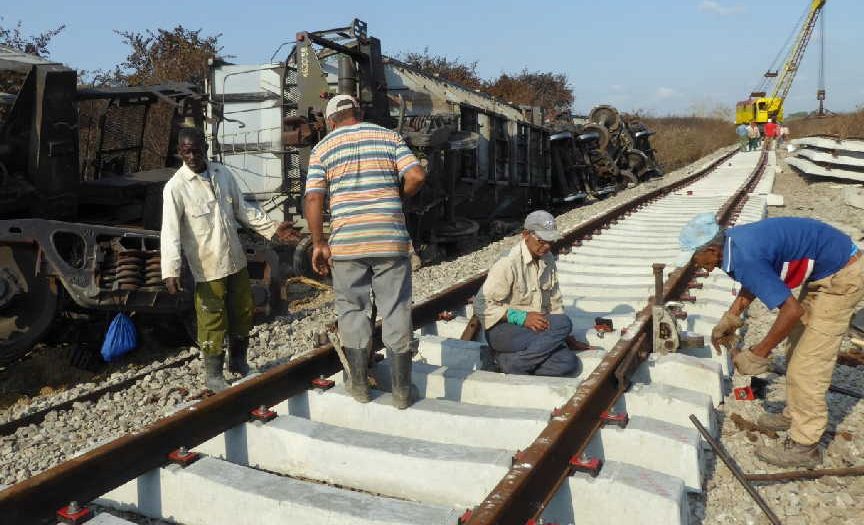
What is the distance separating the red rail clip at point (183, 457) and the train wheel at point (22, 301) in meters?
2.88

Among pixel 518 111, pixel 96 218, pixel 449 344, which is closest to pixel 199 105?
pixel 96 218

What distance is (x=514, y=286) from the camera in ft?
14.0

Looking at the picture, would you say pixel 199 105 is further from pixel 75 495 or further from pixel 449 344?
pixel 75 495

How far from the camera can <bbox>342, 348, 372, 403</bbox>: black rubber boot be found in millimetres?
3537

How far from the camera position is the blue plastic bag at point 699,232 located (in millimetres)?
3317

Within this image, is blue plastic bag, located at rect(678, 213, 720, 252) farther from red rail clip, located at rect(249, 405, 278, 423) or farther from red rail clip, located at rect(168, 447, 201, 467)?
red rail clip, located at rect(168, 447, 201, 467)

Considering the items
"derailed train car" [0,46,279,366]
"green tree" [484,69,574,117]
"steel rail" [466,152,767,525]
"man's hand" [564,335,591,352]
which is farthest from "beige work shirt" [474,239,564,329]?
"green tree" [484,69,574,117]

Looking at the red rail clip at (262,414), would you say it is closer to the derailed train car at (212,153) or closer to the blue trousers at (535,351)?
the blue trousers at (535,351)

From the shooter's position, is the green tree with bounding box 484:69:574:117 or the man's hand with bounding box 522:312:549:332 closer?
the man's hand with bounding box 522:312:549:332

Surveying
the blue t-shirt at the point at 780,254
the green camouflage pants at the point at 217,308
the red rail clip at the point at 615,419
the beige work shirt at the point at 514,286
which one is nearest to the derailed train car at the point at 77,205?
the green camouflage pants at the point at 217,308

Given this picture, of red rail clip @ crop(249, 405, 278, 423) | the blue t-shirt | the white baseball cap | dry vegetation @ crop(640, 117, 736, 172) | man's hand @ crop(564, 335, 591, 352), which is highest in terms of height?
dry vegetation @ crop(640, 117, 736, 172)

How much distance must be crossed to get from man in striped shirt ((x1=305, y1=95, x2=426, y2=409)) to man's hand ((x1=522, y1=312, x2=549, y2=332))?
85 centimetres

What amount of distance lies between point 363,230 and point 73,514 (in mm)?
1657

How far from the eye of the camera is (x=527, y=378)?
377 centimetres
